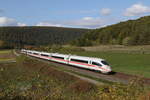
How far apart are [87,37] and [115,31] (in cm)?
2966

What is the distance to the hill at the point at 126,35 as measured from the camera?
107m

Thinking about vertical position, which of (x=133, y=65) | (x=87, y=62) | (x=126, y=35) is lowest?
(x=133, y=65)

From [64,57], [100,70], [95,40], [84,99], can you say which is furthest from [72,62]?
[95,40]

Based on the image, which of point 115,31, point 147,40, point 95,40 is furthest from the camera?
point 95,40

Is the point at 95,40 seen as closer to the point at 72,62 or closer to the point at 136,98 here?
the point at 72,62

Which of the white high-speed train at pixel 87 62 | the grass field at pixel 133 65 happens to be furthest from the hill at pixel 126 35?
the white high-speed train at pixel 87 62

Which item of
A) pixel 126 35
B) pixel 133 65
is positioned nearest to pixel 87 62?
pixel 133 65

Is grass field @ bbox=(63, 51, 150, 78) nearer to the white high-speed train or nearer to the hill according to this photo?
the white high-speed train

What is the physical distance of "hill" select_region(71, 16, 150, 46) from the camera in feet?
350

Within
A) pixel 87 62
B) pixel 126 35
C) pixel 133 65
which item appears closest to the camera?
pixel 87 62

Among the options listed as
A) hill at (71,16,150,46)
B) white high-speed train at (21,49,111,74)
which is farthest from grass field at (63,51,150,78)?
hill at (71,16,150,46)

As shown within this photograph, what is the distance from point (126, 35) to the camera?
421 ft

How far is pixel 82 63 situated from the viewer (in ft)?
129

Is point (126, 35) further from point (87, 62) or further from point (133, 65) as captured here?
point (87, 62)
